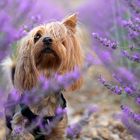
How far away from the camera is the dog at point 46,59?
442 centimetres

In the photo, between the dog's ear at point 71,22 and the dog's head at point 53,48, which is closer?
the dog's head at point 53,48

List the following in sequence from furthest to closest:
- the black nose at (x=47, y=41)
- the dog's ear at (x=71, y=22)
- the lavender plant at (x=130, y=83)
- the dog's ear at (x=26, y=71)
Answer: the dog's ear at (x=71, y=22), the dog's ear at (x=26, y=71), the black nose at (x=47, y=41), the lavender plant at (x=130, y=83)

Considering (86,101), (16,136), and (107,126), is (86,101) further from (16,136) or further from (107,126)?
(16,136)

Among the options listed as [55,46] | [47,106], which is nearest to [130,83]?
[55,46]

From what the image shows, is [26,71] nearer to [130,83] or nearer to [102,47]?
[130,83]

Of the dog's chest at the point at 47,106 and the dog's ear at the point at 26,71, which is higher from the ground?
the dog's ear at the point at 26,71

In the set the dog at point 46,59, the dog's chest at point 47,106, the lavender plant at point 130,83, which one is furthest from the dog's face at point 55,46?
the lavender plant at point 130,83

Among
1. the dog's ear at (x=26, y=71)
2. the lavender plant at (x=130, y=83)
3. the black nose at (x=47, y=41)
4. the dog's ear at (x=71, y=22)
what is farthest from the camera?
the dog's ear at (x=71, y=22)

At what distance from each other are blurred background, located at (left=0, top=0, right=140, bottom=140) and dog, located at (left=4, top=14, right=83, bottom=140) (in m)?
0.10

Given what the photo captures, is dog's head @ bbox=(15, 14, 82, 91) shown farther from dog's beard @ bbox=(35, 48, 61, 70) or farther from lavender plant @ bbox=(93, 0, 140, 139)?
lavender plant @ bbox=(93, 0, 140, 139)

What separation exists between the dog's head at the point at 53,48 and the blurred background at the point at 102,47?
9 centimetres

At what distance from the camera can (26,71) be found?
4.49m

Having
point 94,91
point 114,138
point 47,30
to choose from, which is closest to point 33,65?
point 47,30

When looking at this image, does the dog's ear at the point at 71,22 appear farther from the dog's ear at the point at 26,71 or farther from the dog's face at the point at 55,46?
the dog's ear at the point at 26,71
